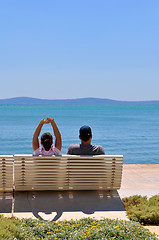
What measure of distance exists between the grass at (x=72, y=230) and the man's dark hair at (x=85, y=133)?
71.7 inches

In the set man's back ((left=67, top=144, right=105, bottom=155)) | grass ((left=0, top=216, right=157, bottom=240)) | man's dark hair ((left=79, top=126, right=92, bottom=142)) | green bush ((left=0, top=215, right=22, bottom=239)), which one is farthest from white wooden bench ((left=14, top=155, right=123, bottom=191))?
green bush ((left=0, top=215, right=22, bottom=239))

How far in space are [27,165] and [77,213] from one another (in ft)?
4.04

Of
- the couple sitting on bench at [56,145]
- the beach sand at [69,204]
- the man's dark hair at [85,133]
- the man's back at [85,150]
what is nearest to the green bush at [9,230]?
the beach sand at [69,204]

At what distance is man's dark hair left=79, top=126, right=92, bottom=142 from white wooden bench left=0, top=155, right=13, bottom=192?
1.38 metres

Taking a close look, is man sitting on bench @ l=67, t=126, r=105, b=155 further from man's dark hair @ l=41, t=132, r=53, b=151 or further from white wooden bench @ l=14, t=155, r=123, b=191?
man's dark hair @ l=41, t=132, r=53, b=151

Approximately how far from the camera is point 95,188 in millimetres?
5980

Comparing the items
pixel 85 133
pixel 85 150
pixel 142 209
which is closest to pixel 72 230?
pixel 142 209

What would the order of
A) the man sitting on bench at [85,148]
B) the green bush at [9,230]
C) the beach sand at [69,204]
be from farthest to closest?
the man sitting on bench at [85,148] → the beach sand at [69,204] → the green bush at [9,230]

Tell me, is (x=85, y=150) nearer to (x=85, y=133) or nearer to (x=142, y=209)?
(x=85, y=133)

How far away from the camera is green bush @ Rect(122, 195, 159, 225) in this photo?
4.91 m

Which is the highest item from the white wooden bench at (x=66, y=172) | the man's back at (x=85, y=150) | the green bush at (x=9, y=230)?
the man's back at (x=85, y=150)

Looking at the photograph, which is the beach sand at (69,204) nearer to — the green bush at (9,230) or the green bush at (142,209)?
the green bush at (142,209)

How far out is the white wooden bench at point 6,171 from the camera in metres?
5.56

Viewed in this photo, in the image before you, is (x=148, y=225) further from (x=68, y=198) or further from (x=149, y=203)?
(x=68, y=198)
